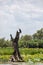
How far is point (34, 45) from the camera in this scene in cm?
5281

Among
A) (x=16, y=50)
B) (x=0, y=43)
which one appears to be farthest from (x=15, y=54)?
(x=0, y=43)

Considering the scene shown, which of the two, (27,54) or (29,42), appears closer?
(27,54)

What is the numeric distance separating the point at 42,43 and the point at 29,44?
234cm

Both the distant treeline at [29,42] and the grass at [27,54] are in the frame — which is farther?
the distant treeline at [29,42]

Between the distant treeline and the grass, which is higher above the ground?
the distant treeline

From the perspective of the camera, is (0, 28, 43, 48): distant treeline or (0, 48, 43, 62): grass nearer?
(0, 48, 43, 62): grass

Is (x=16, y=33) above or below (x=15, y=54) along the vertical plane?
above

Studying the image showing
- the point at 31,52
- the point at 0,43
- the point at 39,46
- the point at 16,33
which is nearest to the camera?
the point at 16,33

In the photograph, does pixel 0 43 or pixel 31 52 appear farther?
pixel 0 43

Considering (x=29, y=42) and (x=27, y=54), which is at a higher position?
(x=29, y=42)

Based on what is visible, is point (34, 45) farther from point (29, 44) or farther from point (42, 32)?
point (42, 32)

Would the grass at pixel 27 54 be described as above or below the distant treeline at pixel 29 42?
below

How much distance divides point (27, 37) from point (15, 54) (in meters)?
50.8

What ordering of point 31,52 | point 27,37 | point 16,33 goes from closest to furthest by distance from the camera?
point 16,33, point 31,52, point 27,37
